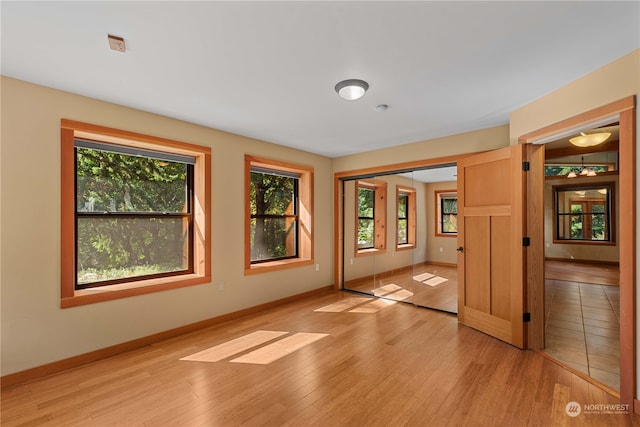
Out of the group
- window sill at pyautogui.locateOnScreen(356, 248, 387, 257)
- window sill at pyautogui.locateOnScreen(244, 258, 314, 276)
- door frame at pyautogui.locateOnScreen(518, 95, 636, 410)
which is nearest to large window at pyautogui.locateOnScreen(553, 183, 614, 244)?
window sill at pyautogui.locateOnScreen(356, 248, 387, 257)

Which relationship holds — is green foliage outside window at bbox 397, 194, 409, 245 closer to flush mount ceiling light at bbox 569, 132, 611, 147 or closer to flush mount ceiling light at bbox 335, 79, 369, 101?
flush mount ceiling light at bbox 569, 132, 611, 147

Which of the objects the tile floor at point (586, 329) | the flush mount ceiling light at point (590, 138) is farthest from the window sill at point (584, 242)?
the flush mount ceiling light at point (590, 138)

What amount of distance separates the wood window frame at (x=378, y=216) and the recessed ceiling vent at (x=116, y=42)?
13.3 ft

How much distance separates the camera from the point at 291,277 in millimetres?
4691

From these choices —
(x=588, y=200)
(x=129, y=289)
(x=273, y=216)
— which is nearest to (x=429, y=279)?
(x=273, y=216)

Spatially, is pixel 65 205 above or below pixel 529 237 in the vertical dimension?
above

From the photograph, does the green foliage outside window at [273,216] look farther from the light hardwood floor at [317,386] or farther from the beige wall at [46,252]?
the light hardwood floor at [317,386]

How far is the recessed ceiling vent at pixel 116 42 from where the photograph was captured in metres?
1.84

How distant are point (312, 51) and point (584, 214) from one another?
28.1ft

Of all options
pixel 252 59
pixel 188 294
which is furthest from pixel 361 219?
pixel 252 59

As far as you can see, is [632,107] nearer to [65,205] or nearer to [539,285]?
[539,285]

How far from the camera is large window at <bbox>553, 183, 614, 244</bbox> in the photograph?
274 inches

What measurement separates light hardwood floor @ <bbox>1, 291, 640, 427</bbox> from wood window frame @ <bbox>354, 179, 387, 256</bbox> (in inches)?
87.1

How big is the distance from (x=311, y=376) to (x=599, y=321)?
12.6ft
